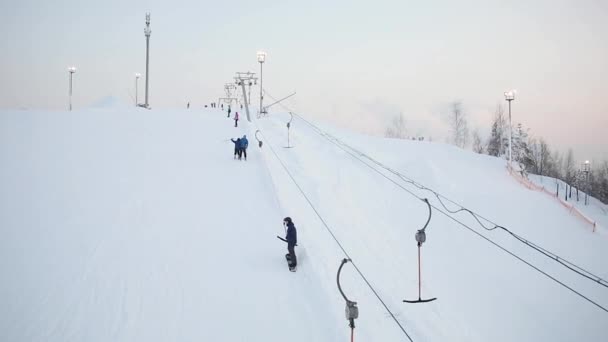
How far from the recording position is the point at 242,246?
1095 cm

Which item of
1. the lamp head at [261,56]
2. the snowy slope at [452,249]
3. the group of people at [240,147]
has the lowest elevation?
the snowy slope at [452,249]

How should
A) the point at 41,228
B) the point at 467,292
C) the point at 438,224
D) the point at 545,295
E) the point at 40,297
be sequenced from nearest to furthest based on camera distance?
the point at 40,297 < the point at 41,228 < the point at 467,292 < the point at 545,295 < the point at 438,224

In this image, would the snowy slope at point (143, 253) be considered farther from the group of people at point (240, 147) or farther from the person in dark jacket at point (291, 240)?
the group of people at point (240, 147)

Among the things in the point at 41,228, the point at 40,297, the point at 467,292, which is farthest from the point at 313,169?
the point at 40,297

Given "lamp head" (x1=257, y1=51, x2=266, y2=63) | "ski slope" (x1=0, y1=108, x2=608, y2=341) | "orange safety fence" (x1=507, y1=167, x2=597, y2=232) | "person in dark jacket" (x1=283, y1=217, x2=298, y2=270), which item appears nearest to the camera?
"ski slope" (x1=0, y1=108, x2=608, y2=341)

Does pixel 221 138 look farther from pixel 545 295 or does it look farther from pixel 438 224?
pixel 545 295

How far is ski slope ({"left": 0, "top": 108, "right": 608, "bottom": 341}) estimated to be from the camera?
825 cm

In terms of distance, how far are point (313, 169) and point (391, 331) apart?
1200cm

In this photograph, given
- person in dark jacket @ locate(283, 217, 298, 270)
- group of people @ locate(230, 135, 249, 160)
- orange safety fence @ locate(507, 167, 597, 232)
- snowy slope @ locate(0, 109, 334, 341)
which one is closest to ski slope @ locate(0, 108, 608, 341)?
snowy slope @ locate(0, 109, 334, 341)

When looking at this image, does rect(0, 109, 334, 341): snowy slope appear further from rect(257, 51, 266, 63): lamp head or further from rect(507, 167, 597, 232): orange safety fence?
rect(507, 167, 597, 232): orange safety fence

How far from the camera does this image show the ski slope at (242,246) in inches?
325

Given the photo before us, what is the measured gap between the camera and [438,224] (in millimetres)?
19969

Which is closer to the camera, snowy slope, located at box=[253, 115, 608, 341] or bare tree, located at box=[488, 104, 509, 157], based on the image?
snowy slope, located at box=[253, 115, 608, 341]

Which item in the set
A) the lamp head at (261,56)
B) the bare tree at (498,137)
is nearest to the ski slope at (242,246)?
the lamp head at (261,56)
